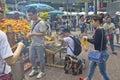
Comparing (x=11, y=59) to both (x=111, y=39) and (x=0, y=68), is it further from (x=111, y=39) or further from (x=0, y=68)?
(x=111, y=39)

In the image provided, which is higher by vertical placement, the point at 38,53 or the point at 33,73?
the point at 38,53

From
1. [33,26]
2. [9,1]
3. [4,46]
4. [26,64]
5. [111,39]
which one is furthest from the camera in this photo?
[9,1]

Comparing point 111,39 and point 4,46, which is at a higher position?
point 4,46

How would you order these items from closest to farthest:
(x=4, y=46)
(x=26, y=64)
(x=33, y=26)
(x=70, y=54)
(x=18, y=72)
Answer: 1. (x=4, y=46)
2. (x=18, y=72)
3. (x=33, y=26)
4. (x=70, y=54)
5. (x=26, y=64)

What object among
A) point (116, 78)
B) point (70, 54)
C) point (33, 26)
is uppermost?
point (33, 26)

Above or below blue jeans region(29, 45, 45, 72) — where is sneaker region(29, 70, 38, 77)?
below

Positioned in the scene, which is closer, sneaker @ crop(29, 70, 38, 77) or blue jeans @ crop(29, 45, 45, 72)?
blue jeans @ crop(29, 45, 45, 72)

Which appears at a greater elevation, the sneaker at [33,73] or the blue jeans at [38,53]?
the blue jeans at [38,53]

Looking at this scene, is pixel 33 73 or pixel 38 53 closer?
pixel 38 53

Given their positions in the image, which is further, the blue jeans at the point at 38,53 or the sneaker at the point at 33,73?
the sneaker at the point at 33,73

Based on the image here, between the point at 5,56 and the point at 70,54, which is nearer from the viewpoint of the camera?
the point at 5,56

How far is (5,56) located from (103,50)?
128 inches

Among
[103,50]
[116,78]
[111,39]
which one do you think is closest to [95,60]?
[103,50]

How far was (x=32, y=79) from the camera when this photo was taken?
22.4ft
